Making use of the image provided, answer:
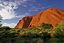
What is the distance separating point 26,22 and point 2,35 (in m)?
118

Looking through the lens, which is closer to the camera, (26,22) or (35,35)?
(35,35)

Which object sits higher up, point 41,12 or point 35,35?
point 41,12

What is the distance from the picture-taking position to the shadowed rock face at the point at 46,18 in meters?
156

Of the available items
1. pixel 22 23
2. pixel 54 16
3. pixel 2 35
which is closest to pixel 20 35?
pixel 2 35

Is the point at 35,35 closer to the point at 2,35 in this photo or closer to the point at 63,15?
the point at 2,35

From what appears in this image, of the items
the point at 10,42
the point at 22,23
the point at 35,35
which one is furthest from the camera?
the point at 22,23

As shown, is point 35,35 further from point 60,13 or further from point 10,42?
point 60,13

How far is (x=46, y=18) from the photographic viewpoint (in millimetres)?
162875

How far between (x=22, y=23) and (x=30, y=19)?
1006 cm

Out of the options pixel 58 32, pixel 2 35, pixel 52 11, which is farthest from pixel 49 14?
pixel 2 35

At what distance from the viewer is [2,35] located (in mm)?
63312

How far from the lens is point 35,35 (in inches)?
2849

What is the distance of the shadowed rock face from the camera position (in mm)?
156375

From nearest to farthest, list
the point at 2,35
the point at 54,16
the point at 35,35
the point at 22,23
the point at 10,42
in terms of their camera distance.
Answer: the point at 10,42
the point at 2,35
the point at 35,35
the point at 54,16
the point at 22,23
